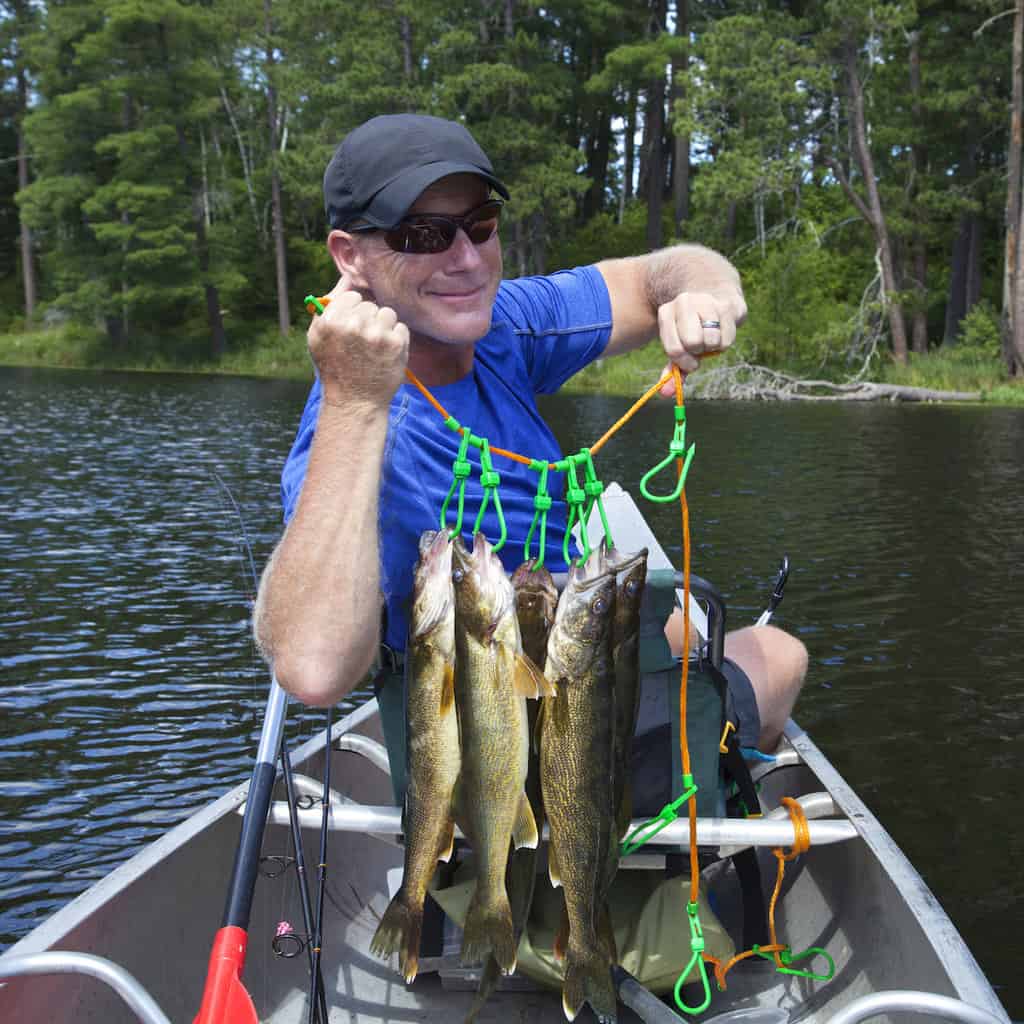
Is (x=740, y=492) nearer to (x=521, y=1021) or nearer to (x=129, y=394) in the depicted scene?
(x=521, y=1021)

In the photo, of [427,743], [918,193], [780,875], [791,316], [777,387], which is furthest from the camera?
[918,193]

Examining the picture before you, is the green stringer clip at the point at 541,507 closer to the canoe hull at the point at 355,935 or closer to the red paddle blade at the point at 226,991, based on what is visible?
the red paddle blade at the point at 226,991

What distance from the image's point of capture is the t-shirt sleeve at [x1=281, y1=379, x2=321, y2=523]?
2.75m

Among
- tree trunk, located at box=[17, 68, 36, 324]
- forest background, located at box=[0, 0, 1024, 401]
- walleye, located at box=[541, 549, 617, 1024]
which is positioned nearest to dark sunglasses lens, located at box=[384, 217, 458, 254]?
walleye, located at box=[541, 549, 617, 1024]

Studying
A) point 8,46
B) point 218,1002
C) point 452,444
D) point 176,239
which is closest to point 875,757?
point 452,444

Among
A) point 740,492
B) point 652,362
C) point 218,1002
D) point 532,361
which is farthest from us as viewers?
point 652,362

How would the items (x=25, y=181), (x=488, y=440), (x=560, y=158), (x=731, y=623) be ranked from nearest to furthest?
(x=488, y=440) < (x=731, y=623) < (x=560, y=158) < (x=25, y=181)

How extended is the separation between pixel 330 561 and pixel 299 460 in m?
0.46

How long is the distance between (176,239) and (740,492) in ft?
116

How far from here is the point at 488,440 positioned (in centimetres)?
300

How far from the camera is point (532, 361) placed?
358cm

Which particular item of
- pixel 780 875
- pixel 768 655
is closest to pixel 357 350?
pixel 768 655

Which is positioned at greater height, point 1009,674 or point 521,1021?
point 521,1021

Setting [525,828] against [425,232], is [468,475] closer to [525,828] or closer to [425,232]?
[425,232]
